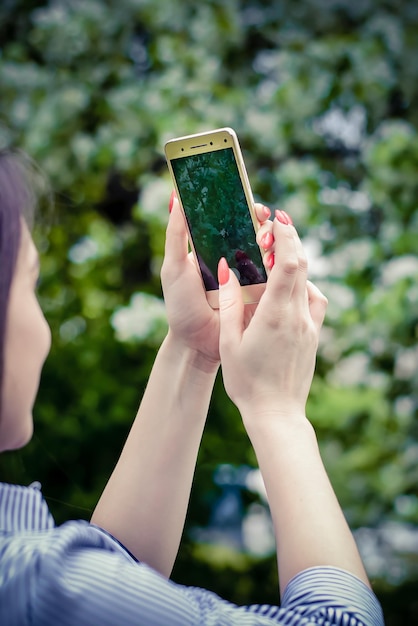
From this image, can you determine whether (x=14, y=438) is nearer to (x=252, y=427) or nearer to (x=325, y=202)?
(x=252, y=427)

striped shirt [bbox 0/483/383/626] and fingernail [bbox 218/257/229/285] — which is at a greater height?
fingernail [bbox 218/257/229/285]

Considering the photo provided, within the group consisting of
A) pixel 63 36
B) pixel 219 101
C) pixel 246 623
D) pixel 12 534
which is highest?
pixel 63 36

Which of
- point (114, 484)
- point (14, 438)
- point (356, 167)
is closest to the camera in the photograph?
point (14, 438)

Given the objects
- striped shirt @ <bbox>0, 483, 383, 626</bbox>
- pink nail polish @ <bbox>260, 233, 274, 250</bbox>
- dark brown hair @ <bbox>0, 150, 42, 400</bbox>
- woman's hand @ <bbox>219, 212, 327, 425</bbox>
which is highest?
dark brown hair @ <bbox>0, 150, 42, 400</bbox>

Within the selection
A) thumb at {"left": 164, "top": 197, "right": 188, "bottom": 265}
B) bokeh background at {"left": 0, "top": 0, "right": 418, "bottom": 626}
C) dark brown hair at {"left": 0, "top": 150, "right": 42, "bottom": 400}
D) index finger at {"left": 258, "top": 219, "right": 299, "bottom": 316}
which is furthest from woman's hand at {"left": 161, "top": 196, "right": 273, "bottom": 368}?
bokeh background at {"left": 0, "top": 0, "right": 418, "bottom": 626}

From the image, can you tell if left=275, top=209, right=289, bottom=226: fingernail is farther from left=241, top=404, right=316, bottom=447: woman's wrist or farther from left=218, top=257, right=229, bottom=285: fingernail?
left=241, top=404, right=316, bottom=447: woman's wrist

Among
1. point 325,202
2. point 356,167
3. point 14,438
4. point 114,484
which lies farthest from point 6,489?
point 356,167

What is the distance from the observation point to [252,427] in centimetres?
64

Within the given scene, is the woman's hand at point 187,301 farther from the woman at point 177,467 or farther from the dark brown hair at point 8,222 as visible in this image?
the dark brown hair at point 8,222

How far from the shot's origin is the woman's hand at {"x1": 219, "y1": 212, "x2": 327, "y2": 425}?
0.65 meters

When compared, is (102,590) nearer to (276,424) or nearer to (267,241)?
(276,424)

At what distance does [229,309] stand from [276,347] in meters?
0.07

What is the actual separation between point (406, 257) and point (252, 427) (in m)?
1.12

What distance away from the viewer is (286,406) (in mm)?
651
